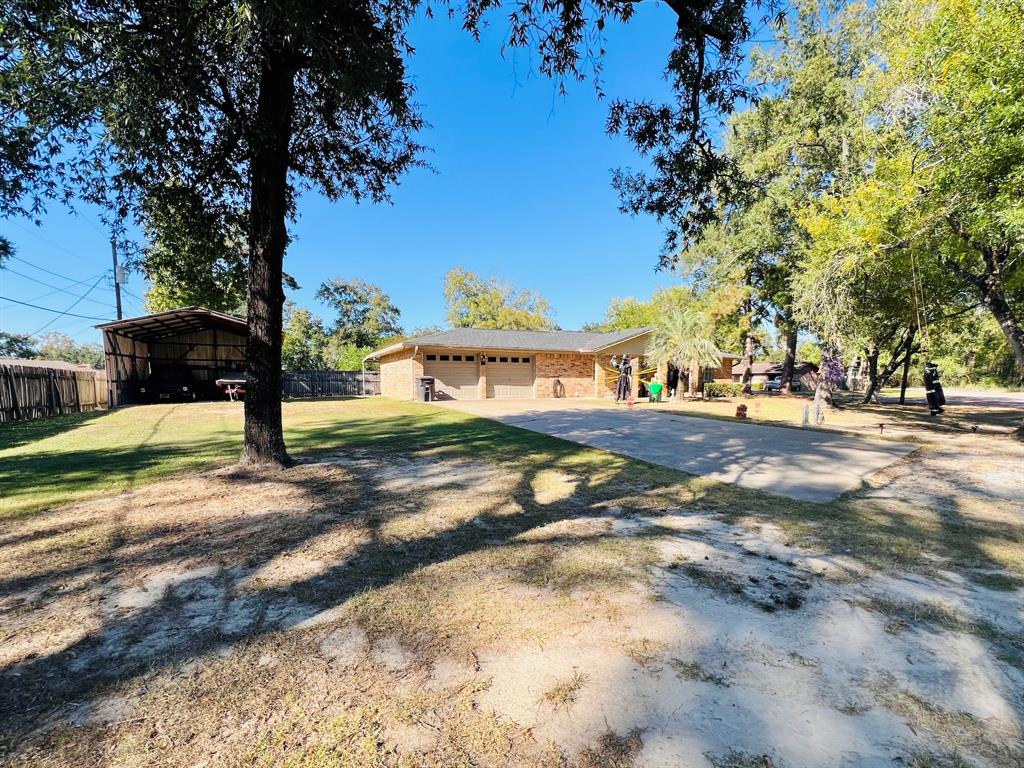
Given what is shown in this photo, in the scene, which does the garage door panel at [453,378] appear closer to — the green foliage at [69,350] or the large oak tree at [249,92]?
the large oak tree at [249,92]

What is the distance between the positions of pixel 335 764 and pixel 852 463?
7658 millimetres

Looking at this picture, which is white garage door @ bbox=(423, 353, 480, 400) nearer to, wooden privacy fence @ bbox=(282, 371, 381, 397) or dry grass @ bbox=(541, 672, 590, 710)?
wooden privacy fence @ bbox=(282, 371, 381, 397)

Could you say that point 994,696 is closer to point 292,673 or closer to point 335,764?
point 335,764

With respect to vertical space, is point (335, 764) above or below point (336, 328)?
below

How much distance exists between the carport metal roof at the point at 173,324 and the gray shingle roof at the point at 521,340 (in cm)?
716

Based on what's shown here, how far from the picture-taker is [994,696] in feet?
5.86

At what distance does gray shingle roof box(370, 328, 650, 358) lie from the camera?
20453 mm

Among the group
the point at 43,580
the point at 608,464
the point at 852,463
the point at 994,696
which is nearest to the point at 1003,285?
the point at 852,463

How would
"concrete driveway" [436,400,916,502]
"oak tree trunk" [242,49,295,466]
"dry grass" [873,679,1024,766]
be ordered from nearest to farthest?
"dry grass" [873,679,1024,766]
"oak tree trunk" [242,49,295,466]
"concrete driveway" [436,400,916,502]

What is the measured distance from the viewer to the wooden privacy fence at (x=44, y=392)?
11391mm

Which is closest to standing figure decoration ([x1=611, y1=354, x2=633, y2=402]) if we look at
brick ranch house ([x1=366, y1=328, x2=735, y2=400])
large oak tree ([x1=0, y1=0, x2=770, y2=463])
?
brick ranch house ([x1=366, y1=328, x2=735, y2=400])

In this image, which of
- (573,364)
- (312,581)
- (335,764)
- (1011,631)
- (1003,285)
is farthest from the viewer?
(573,364)

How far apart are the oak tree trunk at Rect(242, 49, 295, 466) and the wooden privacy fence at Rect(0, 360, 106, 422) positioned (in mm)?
11003

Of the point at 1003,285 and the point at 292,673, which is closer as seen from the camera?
the point at 292,673
